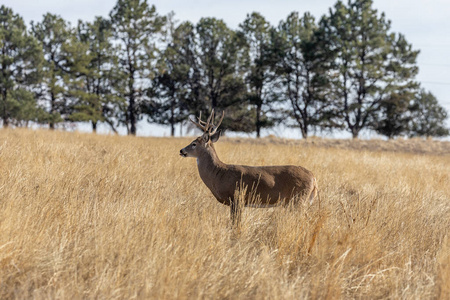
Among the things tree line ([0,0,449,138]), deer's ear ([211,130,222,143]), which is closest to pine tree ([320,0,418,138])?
tree line ([0,0,449,138])

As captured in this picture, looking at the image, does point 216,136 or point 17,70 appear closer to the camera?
point 216,136

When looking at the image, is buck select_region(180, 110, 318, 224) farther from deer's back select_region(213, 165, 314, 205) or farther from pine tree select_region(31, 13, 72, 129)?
pine tree select_region(31, 13, 72, 129)

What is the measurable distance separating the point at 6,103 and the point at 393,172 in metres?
24.2

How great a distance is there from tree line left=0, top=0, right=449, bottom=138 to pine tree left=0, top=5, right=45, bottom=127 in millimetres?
78

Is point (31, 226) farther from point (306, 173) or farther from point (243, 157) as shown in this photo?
point (243, 157)

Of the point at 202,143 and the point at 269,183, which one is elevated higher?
the point at 202,143

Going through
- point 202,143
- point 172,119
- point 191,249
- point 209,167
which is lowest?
point 191,249

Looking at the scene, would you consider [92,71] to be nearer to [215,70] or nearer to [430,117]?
[215,70]

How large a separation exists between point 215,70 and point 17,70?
575 inches

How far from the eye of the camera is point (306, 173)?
16.0 feet

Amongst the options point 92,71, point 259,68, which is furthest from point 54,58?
point 259,68

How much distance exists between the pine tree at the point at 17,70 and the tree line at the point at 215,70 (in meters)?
0.08

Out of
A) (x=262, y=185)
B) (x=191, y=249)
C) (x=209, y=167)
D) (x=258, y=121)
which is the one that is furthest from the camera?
(x=258, y=121)

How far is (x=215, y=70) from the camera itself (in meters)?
32.7
